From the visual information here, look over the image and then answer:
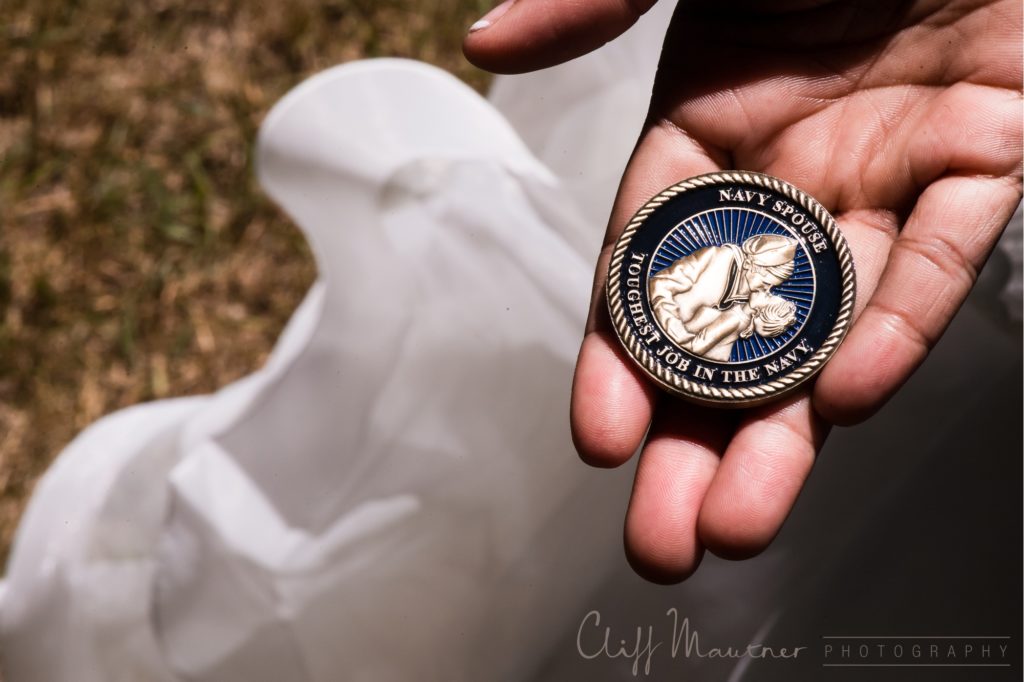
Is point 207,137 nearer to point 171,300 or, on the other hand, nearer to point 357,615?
point 171,300

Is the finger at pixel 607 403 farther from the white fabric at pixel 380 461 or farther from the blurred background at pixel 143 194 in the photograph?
the blurred background at pixel 143 194

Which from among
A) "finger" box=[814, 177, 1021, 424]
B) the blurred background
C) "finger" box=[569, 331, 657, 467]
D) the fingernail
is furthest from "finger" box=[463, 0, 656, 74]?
the blurred background

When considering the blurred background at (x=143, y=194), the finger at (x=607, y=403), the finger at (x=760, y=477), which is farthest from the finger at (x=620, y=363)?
the blurred background at (x=143, y=194)

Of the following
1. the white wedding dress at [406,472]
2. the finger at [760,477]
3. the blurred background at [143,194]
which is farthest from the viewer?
the blurred background at [143,194]

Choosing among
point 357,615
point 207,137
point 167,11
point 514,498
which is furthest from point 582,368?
point 167,11

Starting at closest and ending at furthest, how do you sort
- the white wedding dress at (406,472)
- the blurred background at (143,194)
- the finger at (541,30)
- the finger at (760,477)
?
the finger at (760,477), the finger at (541,30), the white wedding dress at (406,472), the blurred background at (143,194)

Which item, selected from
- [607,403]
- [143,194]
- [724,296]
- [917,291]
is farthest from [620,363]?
[143,194]
